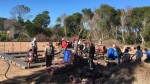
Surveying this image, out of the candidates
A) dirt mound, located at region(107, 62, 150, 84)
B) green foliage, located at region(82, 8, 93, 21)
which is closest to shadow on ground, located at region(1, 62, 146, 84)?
dirt mound, located at region(107, 62, 150, 84)

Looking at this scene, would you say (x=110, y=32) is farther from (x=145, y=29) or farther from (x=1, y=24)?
(x=1, y=24)

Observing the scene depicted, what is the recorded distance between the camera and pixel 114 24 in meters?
54.9

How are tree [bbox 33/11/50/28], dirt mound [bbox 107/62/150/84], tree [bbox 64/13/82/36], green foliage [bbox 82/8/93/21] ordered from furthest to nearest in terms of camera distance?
tree [bbox 33/11/50/28]
tree [bbox 64/13/82/36]
green foliage [bbox 82/8/93/21]
dirt mound [bbox 107/62/150/84]

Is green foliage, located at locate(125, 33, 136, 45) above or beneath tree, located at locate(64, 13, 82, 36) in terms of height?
beneath

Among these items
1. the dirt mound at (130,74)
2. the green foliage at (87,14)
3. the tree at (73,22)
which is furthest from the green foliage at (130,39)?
the dirt mound at (130,74)

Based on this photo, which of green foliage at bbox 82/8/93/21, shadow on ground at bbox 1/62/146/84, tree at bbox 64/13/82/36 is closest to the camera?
shadow on ground at bbox 1/62/146/84

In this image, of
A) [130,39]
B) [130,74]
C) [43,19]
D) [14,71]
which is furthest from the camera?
[43,19]

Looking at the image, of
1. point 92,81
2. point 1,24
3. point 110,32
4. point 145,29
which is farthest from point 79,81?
point 1,24

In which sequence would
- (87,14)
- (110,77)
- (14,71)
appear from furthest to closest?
(87,14) < (14,71) < (110,77)

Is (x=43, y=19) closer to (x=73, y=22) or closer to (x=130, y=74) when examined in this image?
(x=73, y=22)

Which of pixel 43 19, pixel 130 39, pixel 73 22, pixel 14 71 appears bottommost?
pixel 14 71

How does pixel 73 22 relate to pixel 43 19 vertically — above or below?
below

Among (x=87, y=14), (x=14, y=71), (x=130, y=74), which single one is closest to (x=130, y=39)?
A: (x=87, y=14)

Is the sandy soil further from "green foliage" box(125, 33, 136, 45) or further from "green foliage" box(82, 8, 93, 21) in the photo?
"green foliage" box(82, 8, 93, 21)
